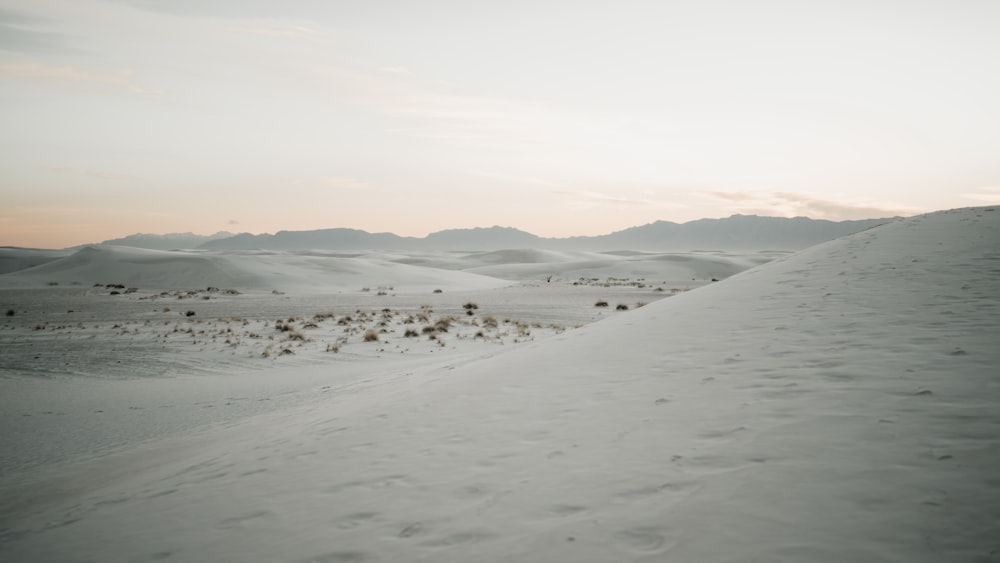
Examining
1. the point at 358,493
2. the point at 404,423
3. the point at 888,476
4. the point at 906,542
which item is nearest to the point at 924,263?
the point at 888,476

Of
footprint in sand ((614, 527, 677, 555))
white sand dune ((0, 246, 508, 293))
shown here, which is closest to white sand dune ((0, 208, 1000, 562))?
footprint in sand ((614, 527, 677, 555))

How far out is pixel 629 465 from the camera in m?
3.76

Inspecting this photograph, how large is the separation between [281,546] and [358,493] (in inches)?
28.1

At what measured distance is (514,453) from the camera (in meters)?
4.32

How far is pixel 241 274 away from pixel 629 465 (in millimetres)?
49191

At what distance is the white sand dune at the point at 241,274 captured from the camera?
44906 millimetres

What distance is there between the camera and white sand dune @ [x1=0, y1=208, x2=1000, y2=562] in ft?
9.32

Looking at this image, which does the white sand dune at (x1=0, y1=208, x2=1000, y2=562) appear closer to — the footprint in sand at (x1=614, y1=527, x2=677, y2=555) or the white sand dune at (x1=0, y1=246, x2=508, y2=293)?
the footprint in sand at (x1=614, y1=527, x2=677, y2=555)

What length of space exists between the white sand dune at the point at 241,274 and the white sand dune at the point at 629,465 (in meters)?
37.1

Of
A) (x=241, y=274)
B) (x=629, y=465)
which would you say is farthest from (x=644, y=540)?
(x=241, y=274)

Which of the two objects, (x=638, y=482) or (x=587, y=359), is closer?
(x=638, y=482)

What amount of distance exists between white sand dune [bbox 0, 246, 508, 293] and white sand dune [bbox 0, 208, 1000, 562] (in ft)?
122

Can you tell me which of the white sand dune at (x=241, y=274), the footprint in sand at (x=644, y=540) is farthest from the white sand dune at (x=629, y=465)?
the white sand dune at (x=241, y=274)

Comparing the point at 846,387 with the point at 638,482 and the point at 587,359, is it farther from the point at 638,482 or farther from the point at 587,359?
the point at 587,359
